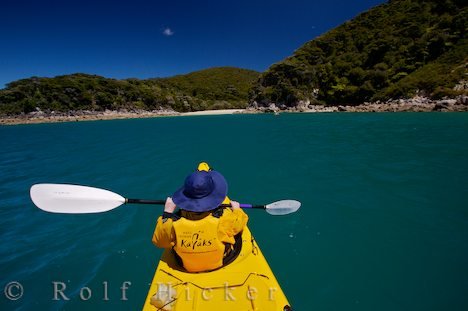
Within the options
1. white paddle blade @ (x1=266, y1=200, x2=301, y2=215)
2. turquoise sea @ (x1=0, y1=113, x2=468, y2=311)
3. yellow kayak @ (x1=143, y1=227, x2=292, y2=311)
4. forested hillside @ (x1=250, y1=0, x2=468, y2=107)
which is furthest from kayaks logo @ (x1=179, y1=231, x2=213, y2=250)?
forested hillside @ (x1=250, y1=0, x2=468, y2=107)

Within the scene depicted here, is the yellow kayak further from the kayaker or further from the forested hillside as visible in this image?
the forested hillside

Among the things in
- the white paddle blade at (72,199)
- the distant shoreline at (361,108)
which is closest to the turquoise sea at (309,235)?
the white paddle blade at (72,199)

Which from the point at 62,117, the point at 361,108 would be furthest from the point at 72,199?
the point at 62,117

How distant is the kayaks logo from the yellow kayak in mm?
486

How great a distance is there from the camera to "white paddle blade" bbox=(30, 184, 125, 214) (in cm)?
509

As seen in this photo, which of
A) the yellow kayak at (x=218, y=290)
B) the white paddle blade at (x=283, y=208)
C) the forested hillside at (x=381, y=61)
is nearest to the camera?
the yellow kayak at (x=218, y=290)

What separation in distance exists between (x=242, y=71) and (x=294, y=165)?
185302mm

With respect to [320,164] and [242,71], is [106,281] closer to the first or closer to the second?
[320,164]

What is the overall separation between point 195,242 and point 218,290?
0.62 metres

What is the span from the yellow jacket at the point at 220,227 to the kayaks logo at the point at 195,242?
0.47 ft

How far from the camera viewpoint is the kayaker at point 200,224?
2.89m

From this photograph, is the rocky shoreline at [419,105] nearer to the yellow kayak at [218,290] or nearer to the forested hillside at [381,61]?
the forested hillside at [381,61]

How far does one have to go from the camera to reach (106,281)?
493cm

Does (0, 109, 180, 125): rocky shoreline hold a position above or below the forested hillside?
below
